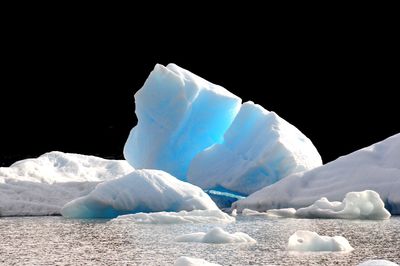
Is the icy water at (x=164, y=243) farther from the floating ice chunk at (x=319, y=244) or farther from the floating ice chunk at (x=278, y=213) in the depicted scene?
the floating ice chunk at (x=278, y=213)

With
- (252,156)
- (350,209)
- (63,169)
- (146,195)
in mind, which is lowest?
(350,209)

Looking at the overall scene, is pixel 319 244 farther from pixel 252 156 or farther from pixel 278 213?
pixel 252 156

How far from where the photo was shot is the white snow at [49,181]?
1347cm

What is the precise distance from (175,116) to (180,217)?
5363 mm

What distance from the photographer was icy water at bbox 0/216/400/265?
6.70 m

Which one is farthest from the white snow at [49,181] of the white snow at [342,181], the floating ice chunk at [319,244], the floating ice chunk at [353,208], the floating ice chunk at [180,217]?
the floating ice chunk at [319,244]

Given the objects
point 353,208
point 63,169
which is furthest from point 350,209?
point 63,169

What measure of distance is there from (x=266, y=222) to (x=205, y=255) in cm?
411

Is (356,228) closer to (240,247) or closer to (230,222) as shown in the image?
(230,222)

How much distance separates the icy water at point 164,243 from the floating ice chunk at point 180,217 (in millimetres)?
331

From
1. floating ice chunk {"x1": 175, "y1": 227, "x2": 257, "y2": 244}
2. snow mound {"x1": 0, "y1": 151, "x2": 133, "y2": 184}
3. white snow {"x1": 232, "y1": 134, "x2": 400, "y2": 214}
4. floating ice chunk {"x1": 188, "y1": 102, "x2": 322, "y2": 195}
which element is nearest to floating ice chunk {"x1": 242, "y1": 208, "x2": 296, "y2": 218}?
white snow {"x1": 232, "y1": 134, "x2": 400, "y2": 214}

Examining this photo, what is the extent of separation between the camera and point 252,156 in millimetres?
15141

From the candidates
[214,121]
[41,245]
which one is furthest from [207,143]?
[41,245]

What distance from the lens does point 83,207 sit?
483 inches
